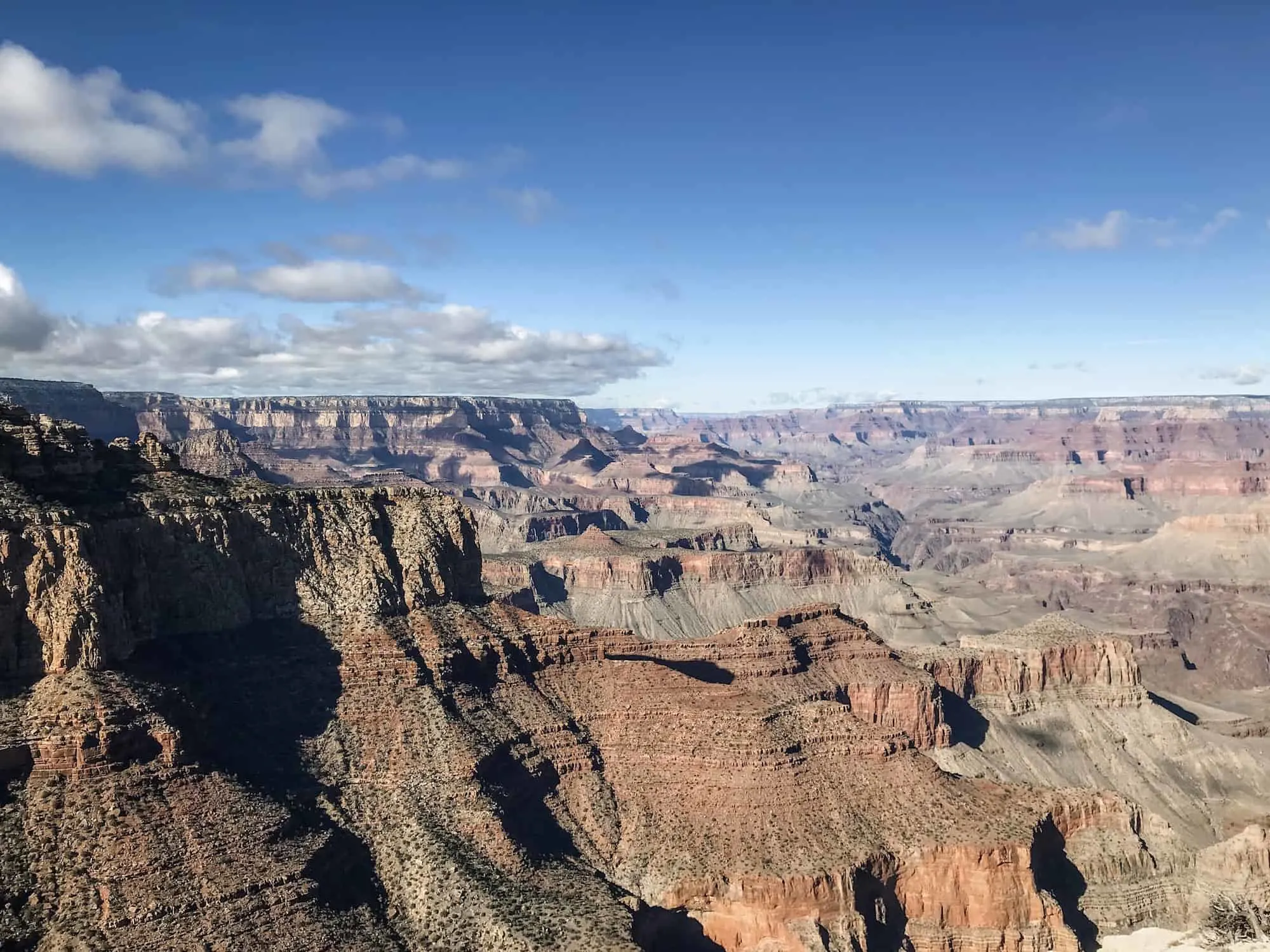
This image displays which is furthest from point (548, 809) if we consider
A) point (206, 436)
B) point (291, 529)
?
point (206, 436)

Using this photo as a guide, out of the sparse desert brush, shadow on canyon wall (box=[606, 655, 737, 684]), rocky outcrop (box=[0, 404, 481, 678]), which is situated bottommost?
the sparse desert brush

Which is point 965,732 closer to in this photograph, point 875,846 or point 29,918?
point 875,846

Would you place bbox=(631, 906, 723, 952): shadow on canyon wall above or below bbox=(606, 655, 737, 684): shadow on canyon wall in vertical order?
below

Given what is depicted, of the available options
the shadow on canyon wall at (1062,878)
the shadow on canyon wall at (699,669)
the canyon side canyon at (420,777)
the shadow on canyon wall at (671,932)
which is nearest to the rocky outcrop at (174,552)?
the canyon side canyon at (420,777)

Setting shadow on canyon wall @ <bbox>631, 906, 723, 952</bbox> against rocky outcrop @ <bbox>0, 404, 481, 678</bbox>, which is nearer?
rocky outcrop @ <bbox>0, 404, 481, 678</bbox>

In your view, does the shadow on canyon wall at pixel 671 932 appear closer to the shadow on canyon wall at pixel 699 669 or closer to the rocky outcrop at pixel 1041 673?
the shadow on canyon wall at pixel 699 669

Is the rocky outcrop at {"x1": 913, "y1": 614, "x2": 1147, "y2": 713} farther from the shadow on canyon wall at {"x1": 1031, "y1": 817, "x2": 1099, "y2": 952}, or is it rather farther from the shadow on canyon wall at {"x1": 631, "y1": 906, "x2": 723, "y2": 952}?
the shadow on canyon wall at {"x1": 631, "y1": 906, "x2": 723, "y2": 952}

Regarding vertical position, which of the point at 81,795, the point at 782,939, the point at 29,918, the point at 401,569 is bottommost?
the point at 782,939

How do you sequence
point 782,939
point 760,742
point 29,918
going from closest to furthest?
point 29,918
point 782,939
point 760,742

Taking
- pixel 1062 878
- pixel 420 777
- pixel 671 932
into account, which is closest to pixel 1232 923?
pixel 1062 878

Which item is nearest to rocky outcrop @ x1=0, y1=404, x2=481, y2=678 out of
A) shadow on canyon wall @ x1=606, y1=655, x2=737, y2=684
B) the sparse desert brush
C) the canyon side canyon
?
the canyon side canyon

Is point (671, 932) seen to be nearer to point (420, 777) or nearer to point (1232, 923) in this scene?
point (420, 777)
